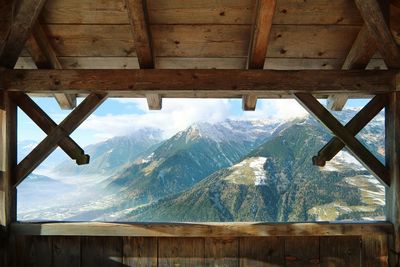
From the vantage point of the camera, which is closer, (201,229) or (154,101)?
(201,229)

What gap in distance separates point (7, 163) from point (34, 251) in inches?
39.7

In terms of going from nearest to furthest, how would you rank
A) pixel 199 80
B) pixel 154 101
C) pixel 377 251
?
1. pixel 199 80
2. pixel 377 251
3. pixel 154 101

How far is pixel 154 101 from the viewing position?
398cm

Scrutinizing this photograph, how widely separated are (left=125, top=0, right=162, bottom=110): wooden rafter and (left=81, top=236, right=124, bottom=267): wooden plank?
1.94 metres

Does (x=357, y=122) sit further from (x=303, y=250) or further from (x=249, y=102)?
(x=303, y=250)

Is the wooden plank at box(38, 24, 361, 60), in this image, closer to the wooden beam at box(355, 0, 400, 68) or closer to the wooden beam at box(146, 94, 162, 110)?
the wooden beam at box(355, 0, 400, 68)

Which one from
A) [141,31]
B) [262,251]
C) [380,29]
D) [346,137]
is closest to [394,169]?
[346,137]

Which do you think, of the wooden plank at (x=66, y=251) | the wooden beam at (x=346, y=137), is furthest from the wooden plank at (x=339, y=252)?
the wooden plank at (x=66, y=251)

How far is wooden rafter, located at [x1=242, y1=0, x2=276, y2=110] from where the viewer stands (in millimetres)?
2828

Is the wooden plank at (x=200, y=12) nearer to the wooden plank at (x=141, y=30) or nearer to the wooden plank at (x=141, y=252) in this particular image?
the wooden plank at (x=141, y=30)

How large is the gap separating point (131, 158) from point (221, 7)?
117 m

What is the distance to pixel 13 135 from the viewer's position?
131 inches

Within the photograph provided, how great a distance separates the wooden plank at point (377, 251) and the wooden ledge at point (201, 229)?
14cm

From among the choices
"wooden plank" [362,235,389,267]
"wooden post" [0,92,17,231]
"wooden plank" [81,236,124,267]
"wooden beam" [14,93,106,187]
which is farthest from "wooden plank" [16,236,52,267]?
"wooden plank" [362,235,389,267]
